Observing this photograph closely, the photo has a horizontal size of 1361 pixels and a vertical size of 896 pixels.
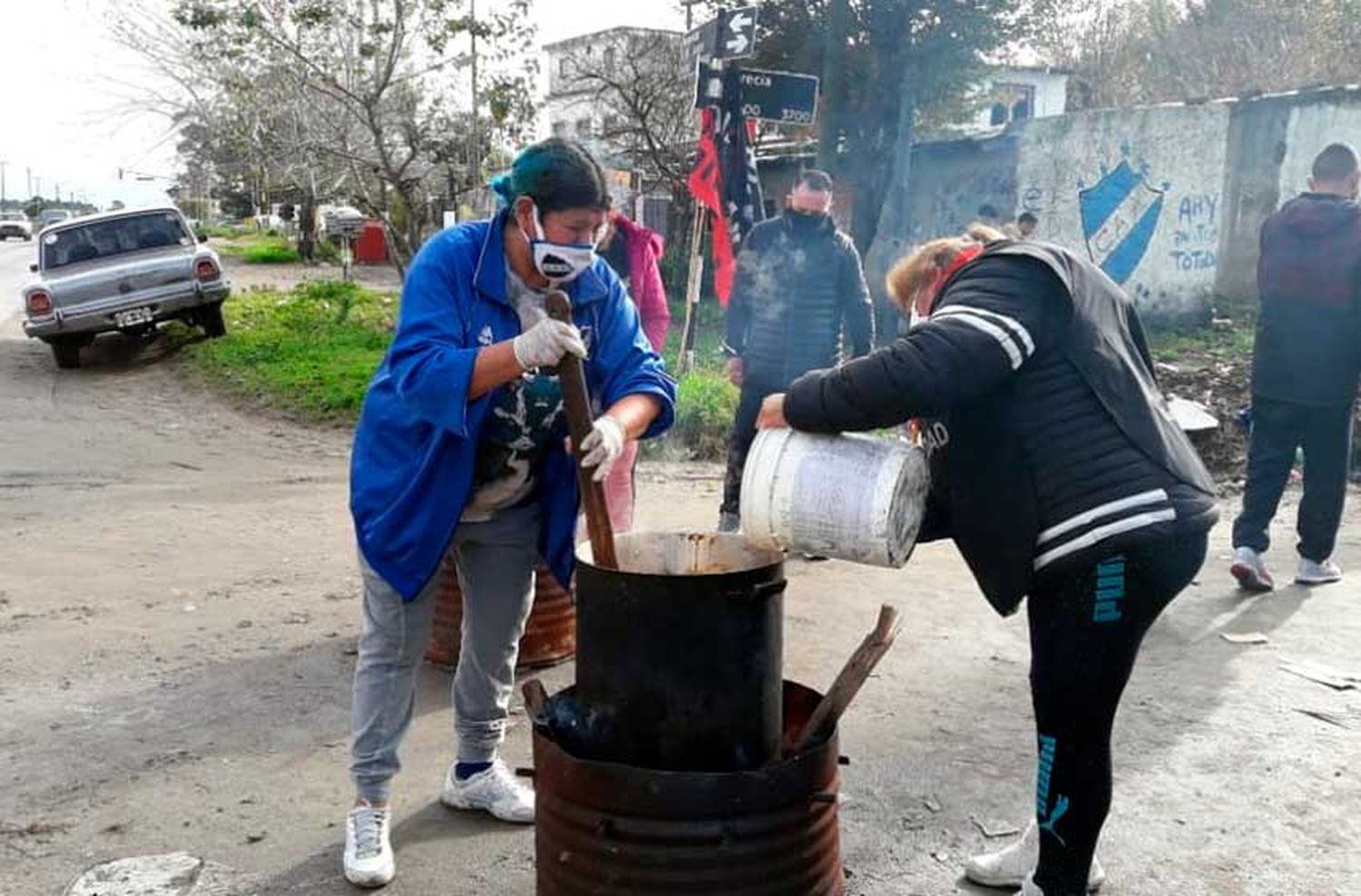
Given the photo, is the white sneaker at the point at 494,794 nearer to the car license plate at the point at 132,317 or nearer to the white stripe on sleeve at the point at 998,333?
the white stripe on sleeve at the point at 998,333

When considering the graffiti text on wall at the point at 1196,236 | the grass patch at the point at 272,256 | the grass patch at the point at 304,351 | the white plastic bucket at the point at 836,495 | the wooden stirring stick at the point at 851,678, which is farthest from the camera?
the grass patch at the point at 272,256

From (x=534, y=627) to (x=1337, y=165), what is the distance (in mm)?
4122

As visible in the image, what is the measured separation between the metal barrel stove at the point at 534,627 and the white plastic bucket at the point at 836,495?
6.98 ft

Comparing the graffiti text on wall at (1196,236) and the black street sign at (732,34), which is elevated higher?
the black street sign at (732,34)

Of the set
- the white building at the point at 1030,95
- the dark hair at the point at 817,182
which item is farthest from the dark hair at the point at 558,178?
the white building at the point at 1030,95

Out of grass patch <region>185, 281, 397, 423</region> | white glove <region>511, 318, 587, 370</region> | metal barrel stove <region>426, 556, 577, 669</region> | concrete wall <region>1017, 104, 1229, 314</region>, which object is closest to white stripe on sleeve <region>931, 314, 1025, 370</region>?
white glove <region>511, 318, 587, 370</region>

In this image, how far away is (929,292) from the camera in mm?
2889

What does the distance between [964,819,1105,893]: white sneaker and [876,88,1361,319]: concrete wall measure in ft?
39.8

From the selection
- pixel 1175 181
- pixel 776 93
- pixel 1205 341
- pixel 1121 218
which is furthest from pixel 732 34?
pixel 1175 181

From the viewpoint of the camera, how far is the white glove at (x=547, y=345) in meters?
2.57

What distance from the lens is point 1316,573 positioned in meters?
5.81

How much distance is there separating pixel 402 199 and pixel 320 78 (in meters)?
1.71

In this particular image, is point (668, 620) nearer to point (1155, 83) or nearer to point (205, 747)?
point (205, 747)

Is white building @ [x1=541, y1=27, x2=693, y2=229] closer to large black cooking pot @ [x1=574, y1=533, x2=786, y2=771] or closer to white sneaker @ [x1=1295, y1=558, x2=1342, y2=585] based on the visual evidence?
white sneaker @ [x1=1295, y1=558, x2=1342, y2=585]
